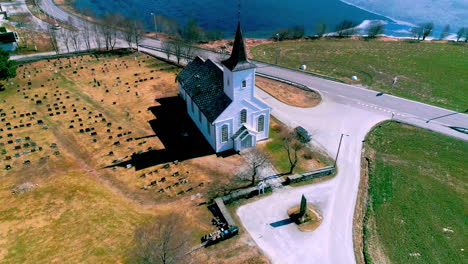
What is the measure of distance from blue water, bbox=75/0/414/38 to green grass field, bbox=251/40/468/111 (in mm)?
25705

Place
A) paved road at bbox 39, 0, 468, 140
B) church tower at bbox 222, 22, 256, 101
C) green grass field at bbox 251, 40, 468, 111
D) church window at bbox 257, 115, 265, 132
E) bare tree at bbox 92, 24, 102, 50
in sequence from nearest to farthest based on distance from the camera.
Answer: church tower at bbox 222, 22, 256, 101, church window at bbox 257, 115, 265, 132, paved road at bbox 39, 0, 468, 140, green grass field at bbox 251, 40, 468, 111, bare tree at bbox 92, 24, 102, 50

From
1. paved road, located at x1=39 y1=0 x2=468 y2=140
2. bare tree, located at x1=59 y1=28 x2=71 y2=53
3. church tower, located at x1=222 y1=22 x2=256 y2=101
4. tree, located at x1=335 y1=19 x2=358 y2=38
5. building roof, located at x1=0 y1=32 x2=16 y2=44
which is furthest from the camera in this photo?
tree, located at x1=335 y1=19 x2=358 y2=38

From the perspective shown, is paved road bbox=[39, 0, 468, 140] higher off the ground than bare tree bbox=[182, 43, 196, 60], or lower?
lower

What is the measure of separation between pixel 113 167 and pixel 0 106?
109 ft

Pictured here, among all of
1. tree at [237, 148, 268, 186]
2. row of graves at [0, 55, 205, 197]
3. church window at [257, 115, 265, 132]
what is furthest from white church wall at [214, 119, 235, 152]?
row of graves at [0, 55, 205, 197]

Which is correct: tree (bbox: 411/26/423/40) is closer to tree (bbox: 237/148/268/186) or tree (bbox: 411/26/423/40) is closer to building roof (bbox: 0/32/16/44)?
tree (bbox: 237/148/268/186)

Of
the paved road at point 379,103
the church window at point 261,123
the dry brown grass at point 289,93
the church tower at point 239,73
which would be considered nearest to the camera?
the church tower at point 239,73

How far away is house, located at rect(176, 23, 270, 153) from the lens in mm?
44428

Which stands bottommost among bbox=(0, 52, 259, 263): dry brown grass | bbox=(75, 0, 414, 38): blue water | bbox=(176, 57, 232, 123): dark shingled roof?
bbox=(0, 52, 259, 263): dry brown grass

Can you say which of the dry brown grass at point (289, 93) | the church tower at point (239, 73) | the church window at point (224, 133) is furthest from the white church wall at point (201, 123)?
the dry brown grass at point (289, 93)

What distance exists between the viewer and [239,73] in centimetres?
4419

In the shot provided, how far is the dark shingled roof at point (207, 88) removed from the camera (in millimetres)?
47531

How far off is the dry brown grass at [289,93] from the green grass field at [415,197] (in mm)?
14481

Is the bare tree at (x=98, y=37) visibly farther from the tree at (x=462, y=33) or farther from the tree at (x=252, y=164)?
the tree at (x=462, y=33)
